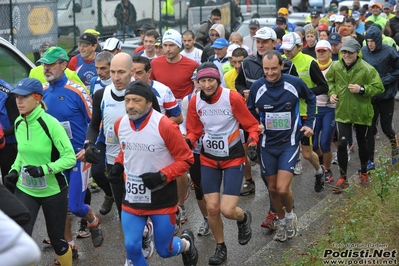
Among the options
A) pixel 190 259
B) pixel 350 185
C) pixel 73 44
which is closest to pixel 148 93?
pixel 190 259

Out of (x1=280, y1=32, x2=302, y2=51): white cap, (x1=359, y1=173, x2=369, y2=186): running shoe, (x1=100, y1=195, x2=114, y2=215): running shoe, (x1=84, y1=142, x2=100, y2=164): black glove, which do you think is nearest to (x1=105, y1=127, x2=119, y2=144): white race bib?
(x1=84, y1=142, x2=100, y2=164): black glove

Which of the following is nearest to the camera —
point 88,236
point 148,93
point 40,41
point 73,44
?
point 148,93

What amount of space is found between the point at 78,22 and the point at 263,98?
9237mm

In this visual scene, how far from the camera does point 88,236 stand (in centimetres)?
853

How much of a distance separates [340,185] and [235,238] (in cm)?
236

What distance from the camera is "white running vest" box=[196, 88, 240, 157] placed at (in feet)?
24.5

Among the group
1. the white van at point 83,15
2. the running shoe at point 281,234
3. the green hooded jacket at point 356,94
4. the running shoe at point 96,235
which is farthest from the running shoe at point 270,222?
the white van at point 83,15

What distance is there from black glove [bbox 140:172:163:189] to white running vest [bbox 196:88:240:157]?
1.34m

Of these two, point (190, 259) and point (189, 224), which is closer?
point (190, 259)

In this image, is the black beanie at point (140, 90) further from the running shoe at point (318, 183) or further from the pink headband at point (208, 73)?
the running shoe at point (318, 183)

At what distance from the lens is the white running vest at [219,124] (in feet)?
24.5

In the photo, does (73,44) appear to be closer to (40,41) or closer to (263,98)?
(40,41)

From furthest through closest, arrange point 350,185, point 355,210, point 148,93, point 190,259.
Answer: point 350,185 → point 355,210 → point 190,259 → point 148,93

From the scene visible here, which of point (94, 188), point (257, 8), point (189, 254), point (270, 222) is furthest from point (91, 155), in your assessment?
point (257, 8)
